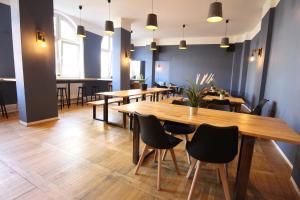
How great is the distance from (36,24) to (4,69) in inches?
79.6

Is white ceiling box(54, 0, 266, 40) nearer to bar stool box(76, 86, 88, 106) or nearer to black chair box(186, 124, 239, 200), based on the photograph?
bar stool box(76, 86, 88, 106)

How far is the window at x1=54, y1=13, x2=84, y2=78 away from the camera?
6484 millimetres

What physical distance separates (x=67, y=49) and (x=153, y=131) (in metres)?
6.38

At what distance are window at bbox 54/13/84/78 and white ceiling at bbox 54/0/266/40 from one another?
0.54 metres

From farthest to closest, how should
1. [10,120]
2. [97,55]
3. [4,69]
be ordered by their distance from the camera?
1. [97,55]
2. [4,69]
3. [10,120]

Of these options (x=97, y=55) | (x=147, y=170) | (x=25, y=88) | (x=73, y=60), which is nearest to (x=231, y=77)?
(x=97, y=55)

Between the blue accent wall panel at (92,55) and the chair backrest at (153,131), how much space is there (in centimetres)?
628

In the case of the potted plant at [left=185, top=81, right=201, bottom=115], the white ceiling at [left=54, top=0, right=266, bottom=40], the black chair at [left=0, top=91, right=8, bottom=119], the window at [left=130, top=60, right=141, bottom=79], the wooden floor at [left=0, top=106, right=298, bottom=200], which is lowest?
the wooden floor at [left=0, top=106, right=298, bottom=200]

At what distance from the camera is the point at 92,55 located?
7711 millimetres

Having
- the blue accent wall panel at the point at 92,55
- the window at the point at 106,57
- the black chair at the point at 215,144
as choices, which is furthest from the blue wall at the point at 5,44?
the black chair at the point at 215,144

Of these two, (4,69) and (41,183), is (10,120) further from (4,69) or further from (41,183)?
(41,183)

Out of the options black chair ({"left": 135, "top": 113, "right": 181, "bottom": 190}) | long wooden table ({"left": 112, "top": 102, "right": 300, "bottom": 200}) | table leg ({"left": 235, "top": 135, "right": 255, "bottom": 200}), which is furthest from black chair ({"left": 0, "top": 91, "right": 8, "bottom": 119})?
table leg ({"left": 235, "top": 135, "right": 255, "bottom": 200})

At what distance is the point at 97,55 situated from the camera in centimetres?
796

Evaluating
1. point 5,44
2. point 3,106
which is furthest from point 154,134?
point 5,44
